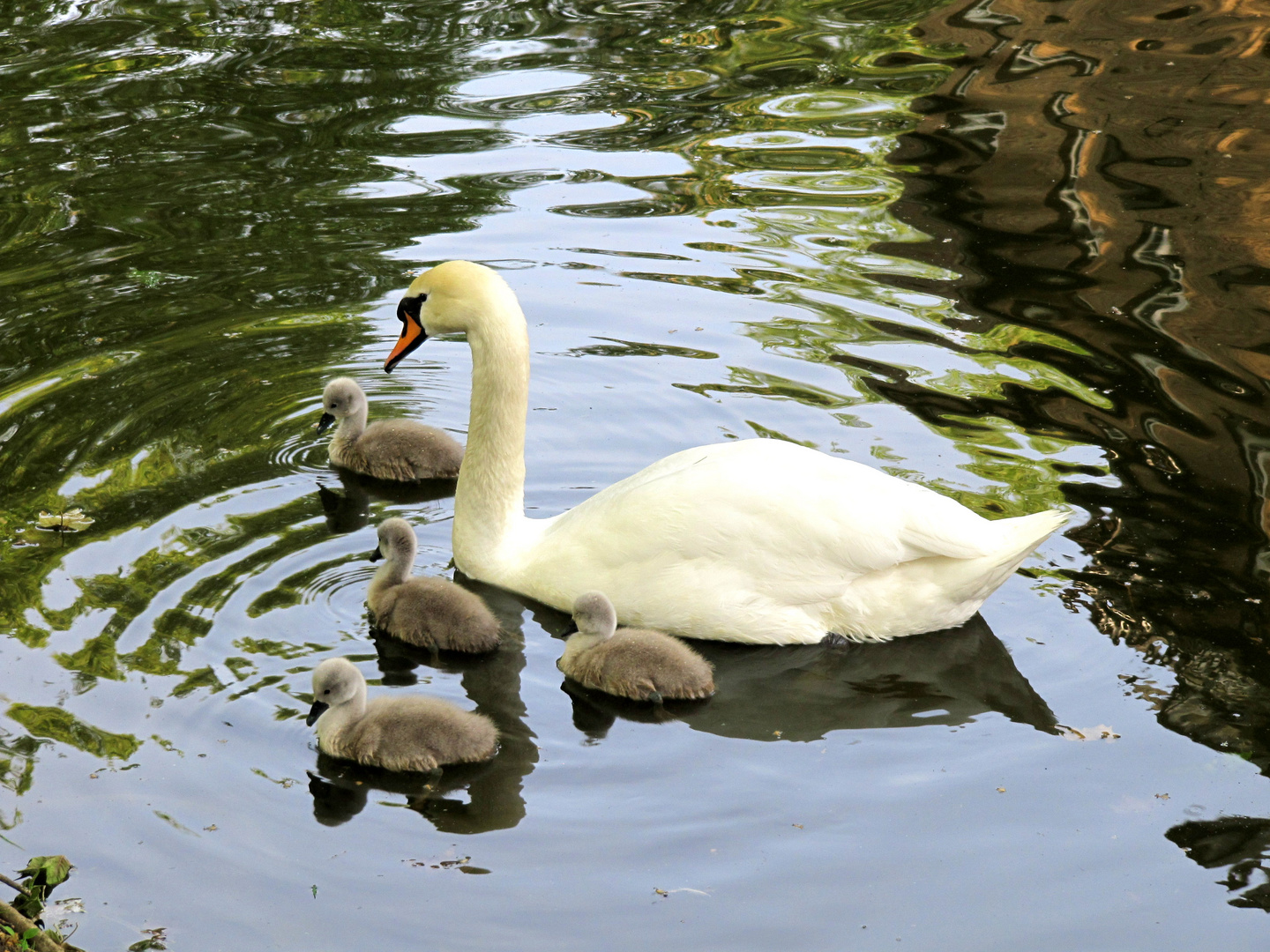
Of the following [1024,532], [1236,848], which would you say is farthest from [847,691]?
[1236,848]

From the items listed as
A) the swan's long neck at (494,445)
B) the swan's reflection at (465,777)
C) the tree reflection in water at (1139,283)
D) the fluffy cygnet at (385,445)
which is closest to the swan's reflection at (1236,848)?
the tree reflection in water at (1139,283)

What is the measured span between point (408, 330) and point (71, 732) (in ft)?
8.68

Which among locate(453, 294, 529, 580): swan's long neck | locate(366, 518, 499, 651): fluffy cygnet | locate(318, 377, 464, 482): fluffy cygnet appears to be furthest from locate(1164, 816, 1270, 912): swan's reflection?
locate(318, 377, 464, 482): fluffy cygnet

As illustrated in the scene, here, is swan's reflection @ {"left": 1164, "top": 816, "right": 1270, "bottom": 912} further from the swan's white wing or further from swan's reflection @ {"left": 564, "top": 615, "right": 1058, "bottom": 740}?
the swan's white wing

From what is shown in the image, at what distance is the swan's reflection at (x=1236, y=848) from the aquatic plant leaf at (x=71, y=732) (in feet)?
11.9

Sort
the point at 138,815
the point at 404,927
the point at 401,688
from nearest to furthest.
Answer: the point at 404,927, the point at 138,815, the point at 401,688

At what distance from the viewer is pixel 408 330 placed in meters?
7.17

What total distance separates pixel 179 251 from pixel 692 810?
7.15 meters

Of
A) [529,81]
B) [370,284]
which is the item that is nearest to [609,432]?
[370,284]

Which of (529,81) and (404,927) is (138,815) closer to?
(404,927)

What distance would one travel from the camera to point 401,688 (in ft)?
19.1

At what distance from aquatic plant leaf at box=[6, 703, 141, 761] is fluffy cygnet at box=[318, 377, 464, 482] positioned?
263cm

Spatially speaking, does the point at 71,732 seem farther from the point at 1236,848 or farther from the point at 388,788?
the point at 1236,848

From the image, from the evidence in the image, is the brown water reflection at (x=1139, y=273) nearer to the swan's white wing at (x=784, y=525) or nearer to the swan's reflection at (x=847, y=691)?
the swan's reflection at (x=847, y=691)
